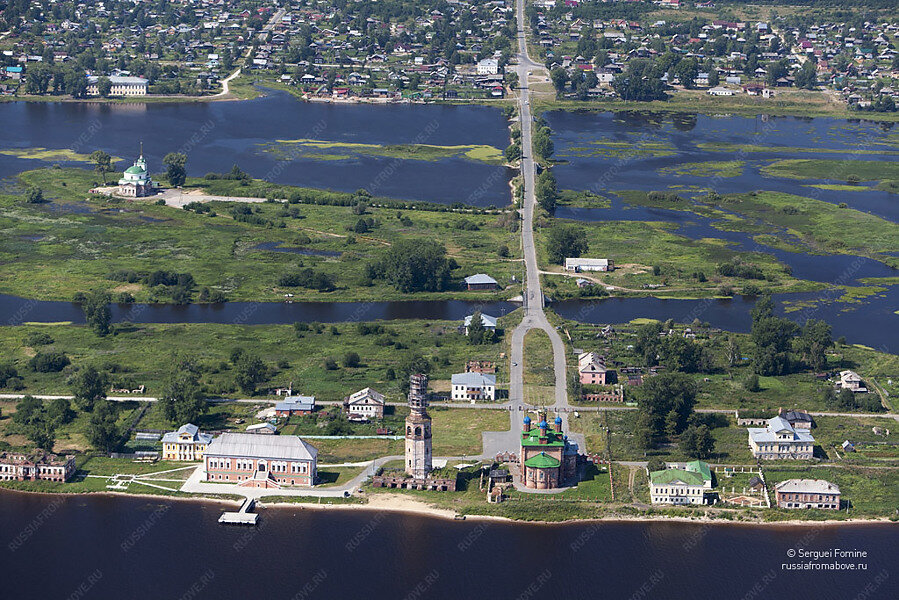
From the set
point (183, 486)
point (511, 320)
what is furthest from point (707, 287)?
point (183, 486)

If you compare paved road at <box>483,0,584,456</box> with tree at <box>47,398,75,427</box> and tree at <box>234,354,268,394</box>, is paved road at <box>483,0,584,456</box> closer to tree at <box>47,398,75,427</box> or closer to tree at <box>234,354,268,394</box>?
tree at <box>234,354,268,394</box>

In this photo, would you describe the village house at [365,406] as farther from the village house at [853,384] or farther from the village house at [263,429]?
the village house at [853,384]

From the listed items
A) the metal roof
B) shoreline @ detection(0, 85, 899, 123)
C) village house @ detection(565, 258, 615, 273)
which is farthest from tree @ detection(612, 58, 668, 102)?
the metal roof

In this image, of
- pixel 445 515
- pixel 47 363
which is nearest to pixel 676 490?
pixel 445 515

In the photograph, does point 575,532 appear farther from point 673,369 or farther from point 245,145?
point 245,145

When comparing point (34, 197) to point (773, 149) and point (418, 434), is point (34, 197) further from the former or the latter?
point (773, 149)

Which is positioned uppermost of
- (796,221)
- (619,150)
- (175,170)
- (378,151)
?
(175,170)
